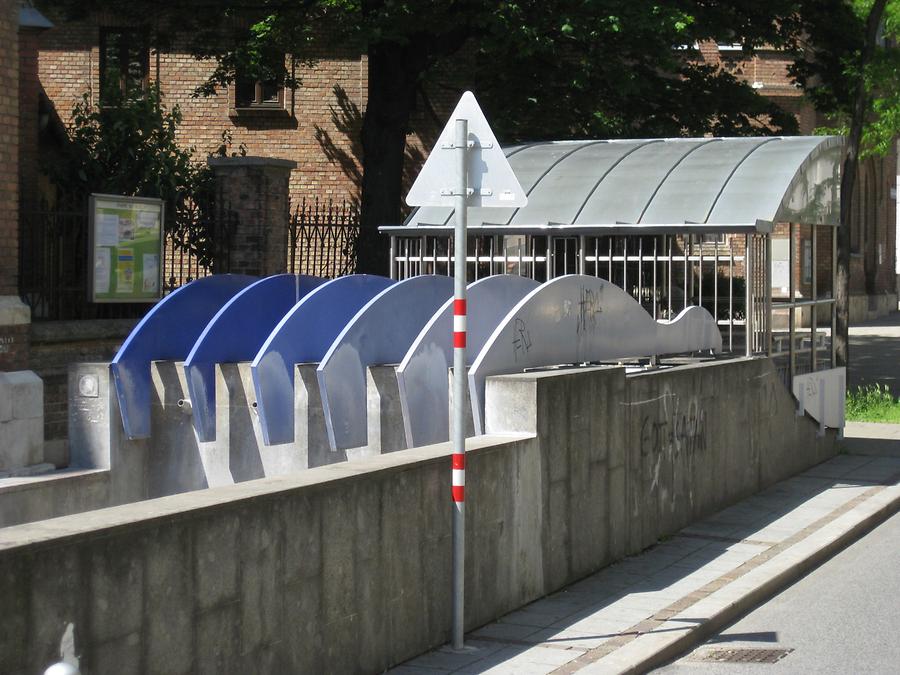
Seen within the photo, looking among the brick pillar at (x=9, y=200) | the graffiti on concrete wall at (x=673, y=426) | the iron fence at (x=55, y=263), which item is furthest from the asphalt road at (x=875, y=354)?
the brick pillar at (x=9, y=200)

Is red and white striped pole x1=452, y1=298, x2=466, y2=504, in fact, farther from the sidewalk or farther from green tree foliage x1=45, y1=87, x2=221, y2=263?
green tree foliage x1=45, y1=87, x2=221, y2=263

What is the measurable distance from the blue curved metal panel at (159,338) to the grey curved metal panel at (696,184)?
498 centimetres

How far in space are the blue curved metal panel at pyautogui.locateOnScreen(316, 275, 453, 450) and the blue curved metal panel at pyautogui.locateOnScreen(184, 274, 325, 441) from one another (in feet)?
3.18

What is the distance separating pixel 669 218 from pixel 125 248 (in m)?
5.86

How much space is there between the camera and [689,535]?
10023 mm

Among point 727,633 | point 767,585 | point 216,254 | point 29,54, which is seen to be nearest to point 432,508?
point 727,633

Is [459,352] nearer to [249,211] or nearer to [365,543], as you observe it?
[365,543]

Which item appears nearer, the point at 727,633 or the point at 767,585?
the point at 727,633

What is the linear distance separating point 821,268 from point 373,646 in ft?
111

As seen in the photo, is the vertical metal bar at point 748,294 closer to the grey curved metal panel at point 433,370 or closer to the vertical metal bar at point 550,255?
the vertical metal bar at point 550,255

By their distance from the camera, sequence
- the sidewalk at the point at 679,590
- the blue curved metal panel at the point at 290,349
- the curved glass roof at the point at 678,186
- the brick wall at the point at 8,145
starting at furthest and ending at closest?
1. the curved glass roof at the point at 678,186
2. the brick wall at the point at 8,145
3. the blue curved metal panel at the point at 290,349
4. the sidewalk at the point at 679,590

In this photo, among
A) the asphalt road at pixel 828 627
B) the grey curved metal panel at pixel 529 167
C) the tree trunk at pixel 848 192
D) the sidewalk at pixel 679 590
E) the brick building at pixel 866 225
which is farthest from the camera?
the brick building at pixel 866 225

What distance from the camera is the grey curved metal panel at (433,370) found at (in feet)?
27.1

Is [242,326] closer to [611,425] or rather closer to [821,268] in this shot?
[611,425]
